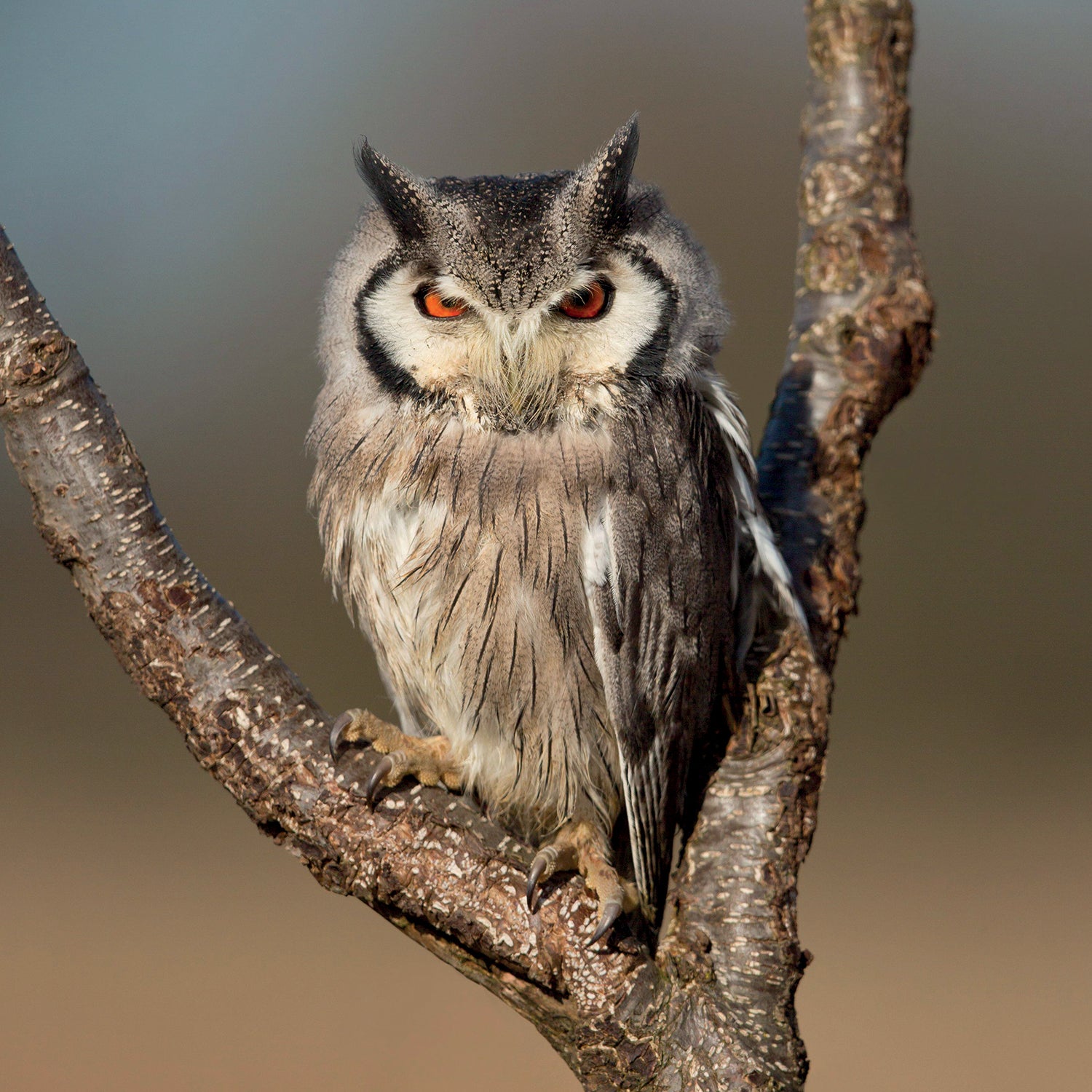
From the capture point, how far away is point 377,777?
1290mm

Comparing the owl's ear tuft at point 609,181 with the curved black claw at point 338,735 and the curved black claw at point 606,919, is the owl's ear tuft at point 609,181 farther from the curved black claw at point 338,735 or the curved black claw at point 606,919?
the curved black claw at point 606,919

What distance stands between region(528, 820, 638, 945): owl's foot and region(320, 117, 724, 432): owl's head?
0.62 meters

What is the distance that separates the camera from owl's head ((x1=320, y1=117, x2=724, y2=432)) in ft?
4.53

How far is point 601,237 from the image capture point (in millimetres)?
1422

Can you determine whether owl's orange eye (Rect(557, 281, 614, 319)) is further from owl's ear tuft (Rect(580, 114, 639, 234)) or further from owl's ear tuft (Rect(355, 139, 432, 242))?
owl's ear tuft (Rect(355, 139, 432, 242))

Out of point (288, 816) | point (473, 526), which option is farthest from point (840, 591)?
point (288, 816)

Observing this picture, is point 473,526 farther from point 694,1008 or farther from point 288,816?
point 694,1008

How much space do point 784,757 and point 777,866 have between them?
0.15 meters

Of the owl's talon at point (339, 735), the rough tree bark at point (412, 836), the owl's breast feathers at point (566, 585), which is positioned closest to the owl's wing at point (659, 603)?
the owl's breast feathers at point (566, 585)

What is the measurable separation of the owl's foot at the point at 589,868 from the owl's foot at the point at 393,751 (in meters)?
0.20

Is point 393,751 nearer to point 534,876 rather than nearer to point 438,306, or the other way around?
point 534,876

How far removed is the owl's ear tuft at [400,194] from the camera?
1420mm

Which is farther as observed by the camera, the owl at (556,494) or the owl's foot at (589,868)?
the owl at (556,494)

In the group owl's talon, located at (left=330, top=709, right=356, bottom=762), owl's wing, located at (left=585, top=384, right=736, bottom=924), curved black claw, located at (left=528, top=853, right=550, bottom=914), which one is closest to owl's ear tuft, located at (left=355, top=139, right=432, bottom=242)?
owl's wing, located at (left=585, top=384, right=736, bottom=924)
